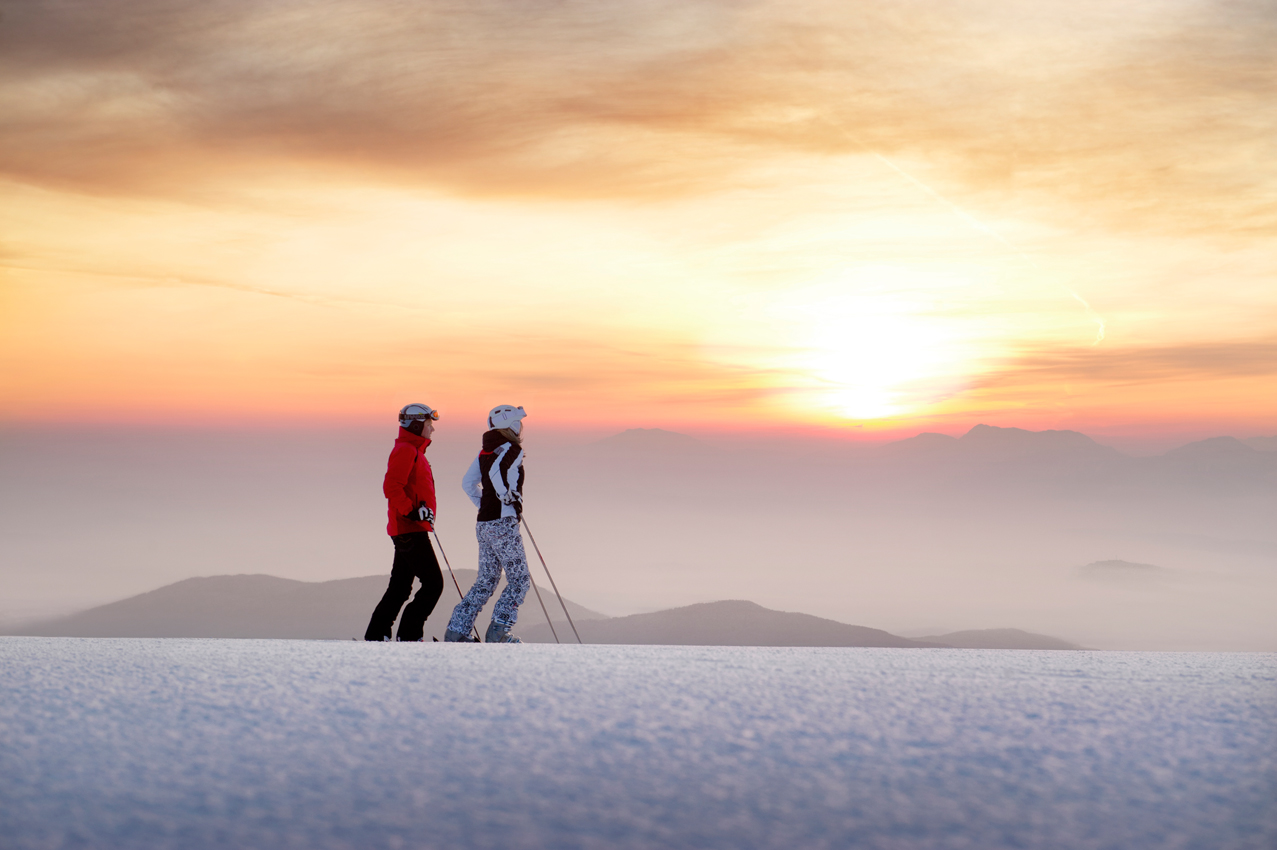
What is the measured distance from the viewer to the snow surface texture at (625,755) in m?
3.25

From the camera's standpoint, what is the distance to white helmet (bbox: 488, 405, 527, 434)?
31.1ft

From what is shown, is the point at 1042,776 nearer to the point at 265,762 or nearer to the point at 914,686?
the point at 914,686

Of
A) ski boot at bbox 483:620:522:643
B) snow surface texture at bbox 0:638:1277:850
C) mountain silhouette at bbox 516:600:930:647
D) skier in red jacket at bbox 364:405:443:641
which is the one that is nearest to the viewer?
snow surface texture at bbox 0:638:1277:850

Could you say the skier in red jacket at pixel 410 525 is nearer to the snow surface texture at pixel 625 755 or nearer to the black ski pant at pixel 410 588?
the black ski pant at pixel 410 588

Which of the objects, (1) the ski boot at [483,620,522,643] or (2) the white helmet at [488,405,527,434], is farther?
(2) the white helmet at [488,405,527,434]

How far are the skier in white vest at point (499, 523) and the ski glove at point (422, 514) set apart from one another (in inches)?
14.7

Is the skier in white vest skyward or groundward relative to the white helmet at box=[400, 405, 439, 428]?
groundward

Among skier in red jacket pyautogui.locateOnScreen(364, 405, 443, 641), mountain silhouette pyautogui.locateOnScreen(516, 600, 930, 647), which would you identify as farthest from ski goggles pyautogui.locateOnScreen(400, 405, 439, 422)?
mountain silhouette pyautogui.locateOnScreen(516, 600, 930, 647)

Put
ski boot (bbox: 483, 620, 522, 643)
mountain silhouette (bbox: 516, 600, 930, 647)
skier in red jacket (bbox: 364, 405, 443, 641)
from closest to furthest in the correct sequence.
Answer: ski boot (bbox: 483, 620, 522, 643) < skier in red jacket (bbox: 364, 405, 443, 641) < mountain silhouette (bbox: 516, 600, 930, 647)

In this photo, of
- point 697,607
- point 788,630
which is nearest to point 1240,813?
point 788,630

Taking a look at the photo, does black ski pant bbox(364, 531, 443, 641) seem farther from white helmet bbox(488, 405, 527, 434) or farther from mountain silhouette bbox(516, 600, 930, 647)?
A: mountain silhouette bbox(516, 600, 930, 647)

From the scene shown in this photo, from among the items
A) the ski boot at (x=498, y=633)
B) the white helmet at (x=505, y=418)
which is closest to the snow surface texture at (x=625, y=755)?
the ski boot at (x=498, y=633)

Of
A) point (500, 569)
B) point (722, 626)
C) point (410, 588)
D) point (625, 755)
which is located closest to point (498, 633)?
point (500, 569)

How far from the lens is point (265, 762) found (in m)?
3.94
